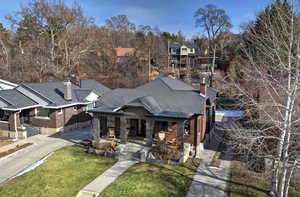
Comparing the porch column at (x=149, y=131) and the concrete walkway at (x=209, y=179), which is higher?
the porch column at (x=149, y=131)

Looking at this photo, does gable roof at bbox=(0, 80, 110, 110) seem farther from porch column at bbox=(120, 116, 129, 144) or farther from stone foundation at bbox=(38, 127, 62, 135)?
porch column at bbox=(120, 116, 129, 144)

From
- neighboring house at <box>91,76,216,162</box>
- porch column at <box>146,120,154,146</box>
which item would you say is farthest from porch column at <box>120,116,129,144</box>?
porch column at <box>146,120,154,146</box>

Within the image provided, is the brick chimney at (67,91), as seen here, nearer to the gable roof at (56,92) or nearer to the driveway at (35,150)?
the gable roof at (56,92)

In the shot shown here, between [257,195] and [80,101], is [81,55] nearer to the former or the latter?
[80,101]

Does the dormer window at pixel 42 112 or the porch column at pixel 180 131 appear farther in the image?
the dormer window at pixel 42 112

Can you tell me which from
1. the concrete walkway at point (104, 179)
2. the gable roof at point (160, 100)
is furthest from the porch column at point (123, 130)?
the concrete walkway at point (104, 179)

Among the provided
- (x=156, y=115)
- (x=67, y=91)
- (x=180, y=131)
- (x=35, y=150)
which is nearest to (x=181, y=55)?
(x=67, y=91)

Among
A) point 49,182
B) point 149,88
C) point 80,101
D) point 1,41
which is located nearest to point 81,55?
point 1,41
